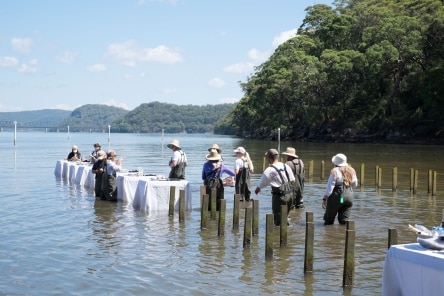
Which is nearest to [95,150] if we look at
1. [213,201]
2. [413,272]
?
[213,201]

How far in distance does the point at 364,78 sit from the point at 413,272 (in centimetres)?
7735

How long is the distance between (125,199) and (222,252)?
8.06 metres

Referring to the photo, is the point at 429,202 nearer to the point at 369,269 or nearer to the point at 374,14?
the point at 369,269

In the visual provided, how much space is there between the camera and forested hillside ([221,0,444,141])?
74.4 metres

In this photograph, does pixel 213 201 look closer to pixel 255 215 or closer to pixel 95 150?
pixel 255 215

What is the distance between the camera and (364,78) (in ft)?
268

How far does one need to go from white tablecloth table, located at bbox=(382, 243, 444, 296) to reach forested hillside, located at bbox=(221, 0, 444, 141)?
69564mm

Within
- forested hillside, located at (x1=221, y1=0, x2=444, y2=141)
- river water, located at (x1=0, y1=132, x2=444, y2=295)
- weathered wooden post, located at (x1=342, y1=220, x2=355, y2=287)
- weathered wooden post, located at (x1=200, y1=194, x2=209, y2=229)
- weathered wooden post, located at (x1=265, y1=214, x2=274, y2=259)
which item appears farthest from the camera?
forested hillside, located at (x1=221, y1=0, x2=444, y2=141)

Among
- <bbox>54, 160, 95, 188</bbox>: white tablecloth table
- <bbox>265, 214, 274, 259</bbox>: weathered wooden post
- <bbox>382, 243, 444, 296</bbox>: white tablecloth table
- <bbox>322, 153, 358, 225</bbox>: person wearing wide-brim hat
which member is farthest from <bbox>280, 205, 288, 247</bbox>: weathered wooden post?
<bbox>54, 160, 95, 188</bbox>: white tablecloth table

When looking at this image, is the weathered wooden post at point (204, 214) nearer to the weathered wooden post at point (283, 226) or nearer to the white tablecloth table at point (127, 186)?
the weathered wooden post at point (283, 226)

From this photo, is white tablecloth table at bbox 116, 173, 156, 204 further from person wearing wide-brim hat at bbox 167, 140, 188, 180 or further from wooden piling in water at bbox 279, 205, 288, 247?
wooden piling in water at bbox 279, 205, 288, 247

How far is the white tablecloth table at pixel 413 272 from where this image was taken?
670 centimetres

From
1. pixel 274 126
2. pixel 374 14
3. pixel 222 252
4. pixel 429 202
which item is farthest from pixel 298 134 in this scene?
pixel 222 252

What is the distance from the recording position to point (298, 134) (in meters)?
104
